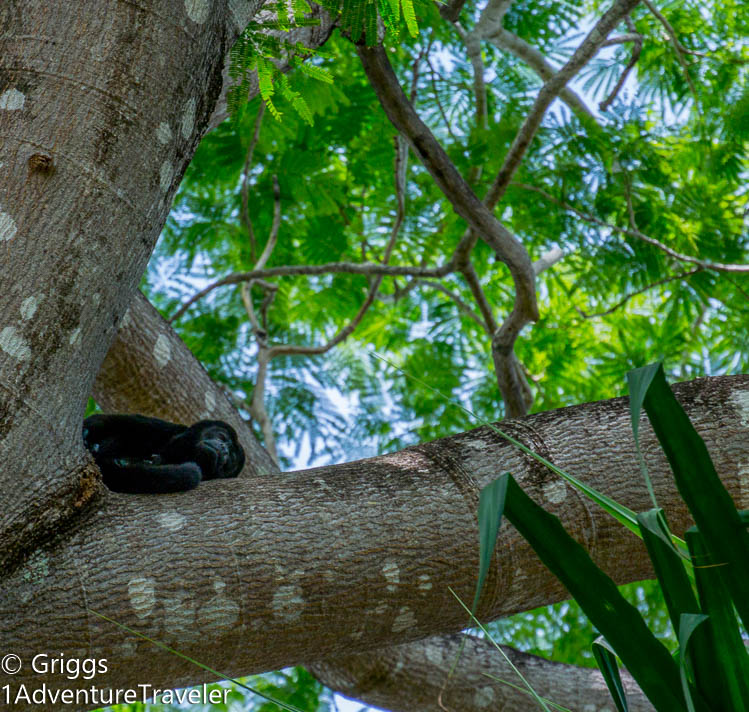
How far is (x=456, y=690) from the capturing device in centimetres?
366

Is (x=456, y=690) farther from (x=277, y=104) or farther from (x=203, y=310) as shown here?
(x=203, y=310)

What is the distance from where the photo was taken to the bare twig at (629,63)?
5.64 meters

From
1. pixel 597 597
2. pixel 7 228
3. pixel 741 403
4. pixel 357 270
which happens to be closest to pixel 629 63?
pixel 357 270

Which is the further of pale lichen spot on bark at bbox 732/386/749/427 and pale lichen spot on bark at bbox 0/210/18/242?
pale lichen spot on bark at bbox 732/386/749/427

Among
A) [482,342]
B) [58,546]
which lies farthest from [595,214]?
[58,546]

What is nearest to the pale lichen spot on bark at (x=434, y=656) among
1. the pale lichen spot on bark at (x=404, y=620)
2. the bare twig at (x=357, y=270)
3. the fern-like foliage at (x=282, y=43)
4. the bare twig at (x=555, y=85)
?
the pale lichen spot on bark at (x=404, y=620)

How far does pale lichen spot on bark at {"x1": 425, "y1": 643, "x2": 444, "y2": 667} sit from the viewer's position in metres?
3.68

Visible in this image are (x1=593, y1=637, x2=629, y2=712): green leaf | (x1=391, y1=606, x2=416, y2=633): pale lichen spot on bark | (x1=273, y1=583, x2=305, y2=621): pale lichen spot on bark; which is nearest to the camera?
(x1=593, y1=637, x2=629, y2=712): green leaf

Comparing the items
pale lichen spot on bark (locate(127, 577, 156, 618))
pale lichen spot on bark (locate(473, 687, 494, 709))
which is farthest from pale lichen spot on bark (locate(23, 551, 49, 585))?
pale lichen spot on bark (locate(473, 687, 494, 709))

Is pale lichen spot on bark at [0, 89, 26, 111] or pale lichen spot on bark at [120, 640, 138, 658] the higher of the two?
pale lichen spot on bark at [0, 89, 26, 111]

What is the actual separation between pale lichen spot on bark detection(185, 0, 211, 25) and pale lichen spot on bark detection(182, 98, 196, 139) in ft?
0.68

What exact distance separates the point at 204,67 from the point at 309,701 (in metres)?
3.47

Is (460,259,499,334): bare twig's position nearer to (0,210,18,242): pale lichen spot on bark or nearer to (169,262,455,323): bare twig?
(169,262,455,323): bare twig

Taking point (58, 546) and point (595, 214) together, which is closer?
point (58, 546)
